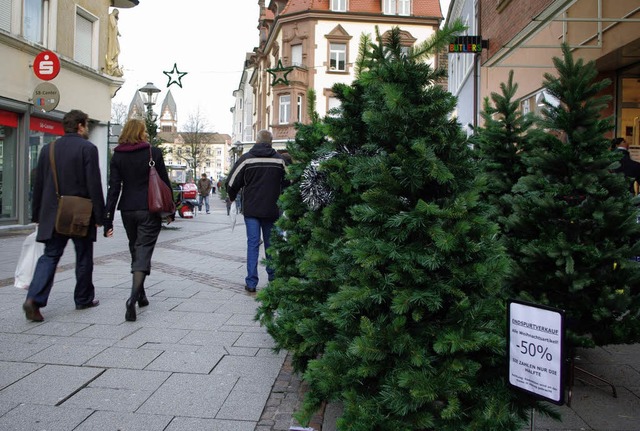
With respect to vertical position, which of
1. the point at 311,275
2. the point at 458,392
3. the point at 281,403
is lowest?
the point at 281,403

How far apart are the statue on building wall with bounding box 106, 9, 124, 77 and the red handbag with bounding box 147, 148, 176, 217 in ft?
55.9

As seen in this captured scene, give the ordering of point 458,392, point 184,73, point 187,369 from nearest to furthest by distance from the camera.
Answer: point 458,392
point 187,369
point 184,73

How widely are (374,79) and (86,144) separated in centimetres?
394

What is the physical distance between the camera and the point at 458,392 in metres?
2.56

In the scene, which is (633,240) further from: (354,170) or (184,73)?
(184,73)

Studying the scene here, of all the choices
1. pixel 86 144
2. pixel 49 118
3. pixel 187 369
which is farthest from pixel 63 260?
pixel 49 118

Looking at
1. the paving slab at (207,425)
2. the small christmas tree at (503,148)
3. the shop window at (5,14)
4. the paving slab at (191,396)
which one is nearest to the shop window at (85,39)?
the shop window at (5,14)

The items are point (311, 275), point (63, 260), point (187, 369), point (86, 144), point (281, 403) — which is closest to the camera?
point (311, 275)

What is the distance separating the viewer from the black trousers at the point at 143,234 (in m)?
5.84

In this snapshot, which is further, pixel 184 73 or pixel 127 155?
pixel 184 73

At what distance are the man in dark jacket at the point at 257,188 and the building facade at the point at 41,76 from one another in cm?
1008

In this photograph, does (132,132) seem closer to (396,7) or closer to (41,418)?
(41,418)

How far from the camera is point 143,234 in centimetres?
589

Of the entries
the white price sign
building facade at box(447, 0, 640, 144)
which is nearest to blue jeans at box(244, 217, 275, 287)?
building facade at box(447, 0, 640, 144)
